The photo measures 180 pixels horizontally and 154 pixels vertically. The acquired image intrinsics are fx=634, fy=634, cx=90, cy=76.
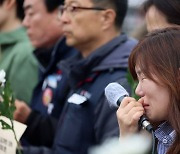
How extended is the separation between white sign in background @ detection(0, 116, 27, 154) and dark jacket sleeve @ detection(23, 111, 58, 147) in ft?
3.03

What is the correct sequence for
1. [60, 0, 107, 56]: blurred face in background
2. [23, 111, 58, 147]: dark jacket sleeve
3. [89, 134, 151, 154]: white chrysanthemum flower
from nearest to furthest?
[89, 134, 151, 154]: white chrysanthemum flower, [60, 0, 107, 56]: blurred face in background, [23, 111, 58, 147]: dark jacket sleeve

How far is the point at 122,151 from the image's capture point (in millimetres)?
2199

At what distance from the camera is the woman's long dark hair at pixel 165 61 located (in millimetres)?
2332

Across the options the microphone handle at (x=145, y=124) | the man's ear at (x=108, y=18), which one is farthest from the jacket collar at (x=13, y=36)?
the microphone handle at (x=145, y=124)

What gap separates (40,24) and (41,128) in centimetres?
107

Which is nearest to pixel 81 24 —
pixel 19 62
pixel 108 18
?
pixel 108 18

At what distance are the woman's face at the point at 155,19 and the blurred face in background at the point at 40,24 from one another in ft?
4.81

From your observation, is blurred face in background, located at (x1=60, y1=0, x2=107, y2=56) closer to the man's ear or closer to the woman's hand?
the man's ear

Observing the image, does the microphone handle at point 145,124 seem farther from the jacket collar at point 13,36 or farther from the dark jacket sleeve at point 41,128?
the jacket collar at point 13,36

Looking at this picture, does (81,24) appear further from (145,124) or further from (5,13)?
(145,124)

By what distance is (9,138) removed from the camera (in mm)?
2953

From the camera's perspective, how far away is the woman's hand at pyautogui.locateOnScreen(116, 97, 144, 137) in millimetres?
2490

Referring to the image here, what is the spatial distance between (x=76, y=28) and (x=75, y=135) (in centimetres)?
73

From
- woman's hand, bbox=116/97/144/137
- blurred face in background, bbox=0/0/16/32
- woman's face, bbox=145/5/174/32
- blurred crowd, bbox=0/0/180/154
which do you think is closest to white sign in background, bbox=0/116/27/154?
blurred crowd, bbox=0/0/180/154
